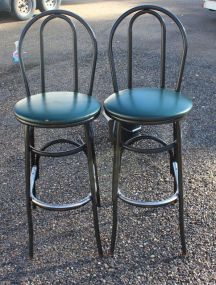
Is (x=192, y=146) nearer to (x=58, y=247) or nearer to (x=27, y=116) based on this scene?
(x=58, y=247)

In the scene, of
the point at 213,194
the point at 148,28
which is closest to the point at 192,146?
the point at 213,194

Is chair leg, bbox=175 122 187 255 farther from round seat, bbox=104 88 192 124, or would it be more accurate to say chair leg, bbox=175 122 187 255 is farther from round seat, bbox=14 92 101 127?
round seat, bbox=14 92 101 127

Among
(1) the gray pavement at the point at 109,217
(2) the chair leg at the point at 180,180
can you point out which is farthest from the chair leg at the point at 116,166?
(2) the chair leg at the point at 180,180

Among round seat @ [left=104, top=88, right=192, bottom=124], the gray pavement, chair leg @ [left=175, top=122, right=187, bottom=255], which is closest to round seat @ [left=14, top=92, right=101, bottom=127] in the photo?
round seat @ [left=104, top=88, right=192, bottom=124]

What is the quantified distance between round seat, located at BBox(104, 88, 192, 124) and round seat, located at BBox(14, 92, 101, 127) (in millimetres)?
113

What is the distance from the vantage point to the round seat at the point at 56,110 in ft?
6.31

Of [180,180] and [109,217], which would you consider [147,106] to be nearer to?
[180,180]

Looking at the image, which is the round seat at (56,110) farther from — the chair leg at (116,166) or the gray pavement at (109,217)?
the gray pavement at (109,217)

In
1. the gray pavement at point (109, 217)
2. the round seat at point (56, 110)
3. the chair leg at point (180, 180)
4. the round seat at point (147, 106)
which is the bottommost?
the gray pavement at point (109, 217)

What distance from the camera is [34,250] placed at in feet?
7.50

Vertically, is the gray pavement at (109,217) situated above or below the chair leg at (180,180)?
below

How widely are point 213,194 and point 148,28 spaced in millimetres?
5179

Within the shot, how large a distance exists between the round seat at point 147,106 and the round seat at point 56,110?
0.37 ft

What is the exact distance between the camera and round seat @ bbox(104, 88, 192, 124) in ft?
6.33
